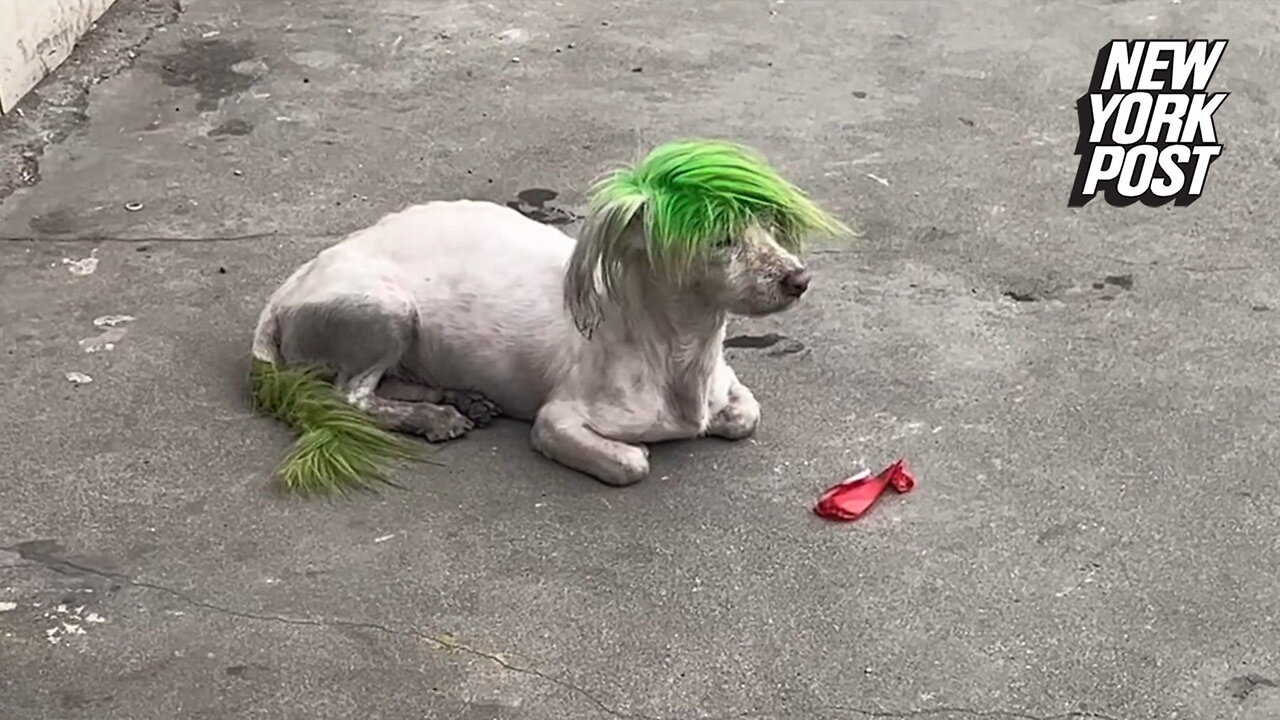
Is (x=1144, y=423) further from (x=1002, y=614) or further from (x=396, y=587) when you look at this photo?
(x=396, y=587)

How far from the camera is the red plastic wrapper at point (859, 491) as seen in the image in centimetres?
374

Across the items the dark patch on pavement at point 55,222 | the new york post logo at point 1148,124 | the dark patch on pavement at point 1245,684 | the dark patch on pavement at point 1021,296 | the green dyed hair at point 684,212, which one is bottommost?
the dark patch on pavement at point 1245,684

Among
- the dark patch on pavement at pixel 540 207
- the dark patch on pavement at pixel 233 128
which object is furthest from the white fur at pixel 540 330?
the dark patch on pavement at pixel 233 128

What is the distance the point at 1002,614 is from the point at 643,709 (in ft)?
2.57

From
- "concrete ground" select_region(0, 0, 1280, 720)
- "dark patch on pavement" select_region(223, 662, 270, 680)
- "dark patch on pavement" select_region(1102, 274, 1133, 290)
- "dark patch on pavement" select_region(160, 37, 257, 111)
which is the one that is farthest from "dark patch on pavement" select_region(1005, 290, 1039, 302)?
"dark patch on pavement" select_region(160, 37, 257, 111)

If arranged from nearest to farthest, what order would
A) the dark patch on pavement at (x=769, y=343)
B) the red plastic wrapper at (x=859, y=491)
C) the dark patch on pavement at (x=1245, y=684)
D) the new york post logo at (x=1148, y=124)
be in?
1. the dark patch on pavement at (x=1245, y=684)
2. the red plastic wrapper at (x=859, y=491)
3. the dark patch on pavement at (x=769, y=343)
4. the new york post logo at (x=1148, y=124)

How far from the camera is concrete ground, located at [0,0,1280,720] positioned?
130 inches

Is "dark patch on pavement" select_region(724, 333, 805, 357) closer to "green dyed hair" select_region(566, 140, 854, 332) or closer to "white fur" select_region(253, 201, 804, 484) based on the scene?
"white fur" select_region(253, 201, 804, 484)

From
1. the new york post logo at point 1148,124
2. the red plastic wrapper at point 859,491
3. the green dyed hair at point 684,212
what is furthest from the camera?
→ the new york post logo at point 1148,124

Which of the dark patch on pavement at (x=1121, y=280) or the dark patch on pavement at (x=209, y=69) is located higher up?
the dark patch on pavement at (x=209, y=69)

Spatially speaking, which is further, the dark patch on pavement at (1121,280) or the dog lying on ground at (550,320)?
the dark patch on pavement at (1121,280)

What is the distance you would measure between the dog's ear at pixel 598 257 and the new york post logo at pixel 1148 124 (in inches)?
81.3

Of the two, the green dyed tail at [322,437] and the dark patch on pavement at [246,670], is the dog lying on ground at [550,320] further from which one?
the dark patch on pavement at [246,670]

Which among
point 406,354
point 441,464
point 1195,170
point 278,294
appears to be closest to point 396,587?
point 441,464
